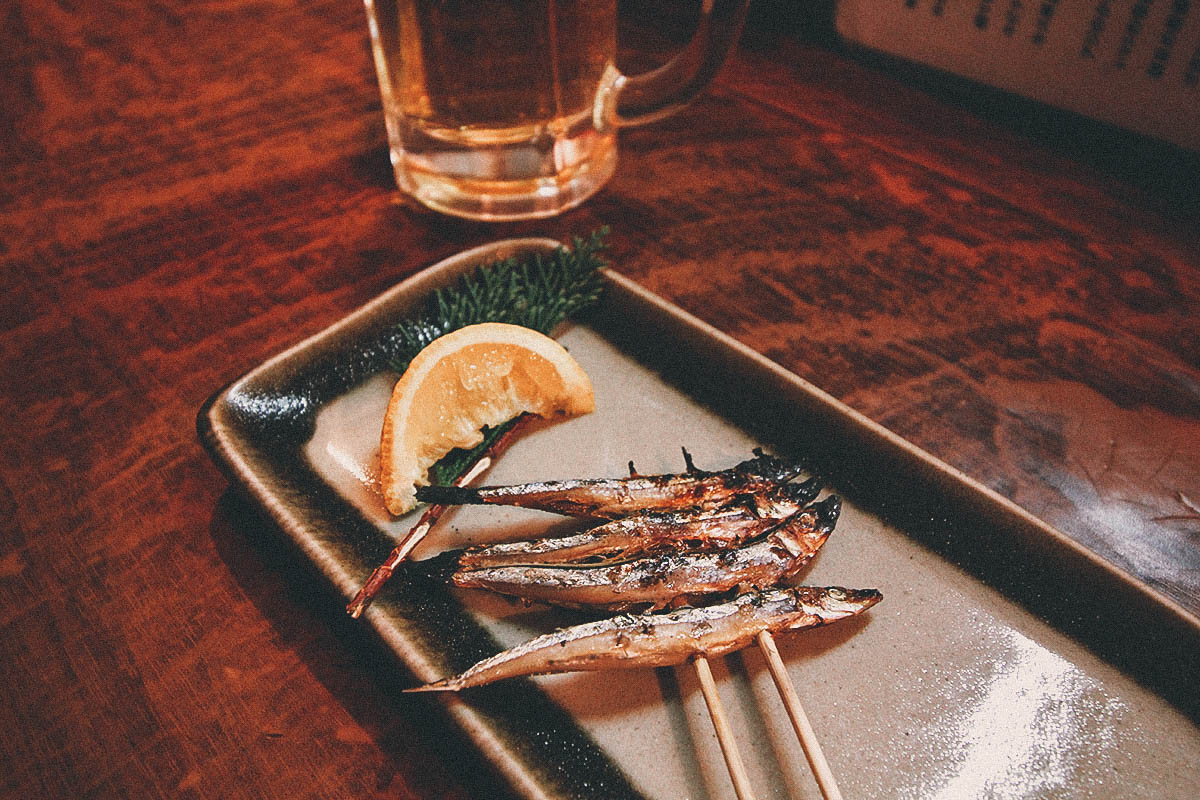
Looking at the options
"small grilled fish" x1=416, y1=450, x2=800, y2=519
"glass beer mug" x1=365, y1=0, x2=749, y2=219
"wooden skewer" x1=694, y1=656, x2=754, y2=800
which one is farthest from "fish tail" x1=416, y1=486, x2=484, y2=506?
"glass beer mug" x1=365, y1=0, x2=749, y2=219

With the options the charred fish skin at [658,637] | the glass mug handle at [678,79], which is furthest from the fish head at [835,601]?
the glass mug handle at [678,79]

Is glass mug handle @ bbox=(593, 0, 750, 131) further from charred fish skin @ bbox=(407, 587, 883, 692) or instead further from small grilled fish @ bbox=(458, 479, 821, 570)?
charred fish skin @ bbox=(407, 587, 883, 692)

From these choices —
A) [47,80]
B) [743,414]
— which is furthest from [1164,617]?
[47,80]

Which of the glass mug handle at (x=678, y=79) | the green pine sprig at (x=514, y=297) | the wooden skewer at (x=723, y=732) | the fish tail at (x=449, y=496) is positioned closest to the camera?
the wooden skewer at (x=723, y=732)

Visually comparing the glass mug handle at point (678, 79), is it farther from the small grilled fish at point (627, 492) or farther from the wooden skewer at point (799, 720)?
the wooden skewer at point (799, 720)

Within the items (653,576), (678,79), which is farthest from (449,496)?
(678,79)
